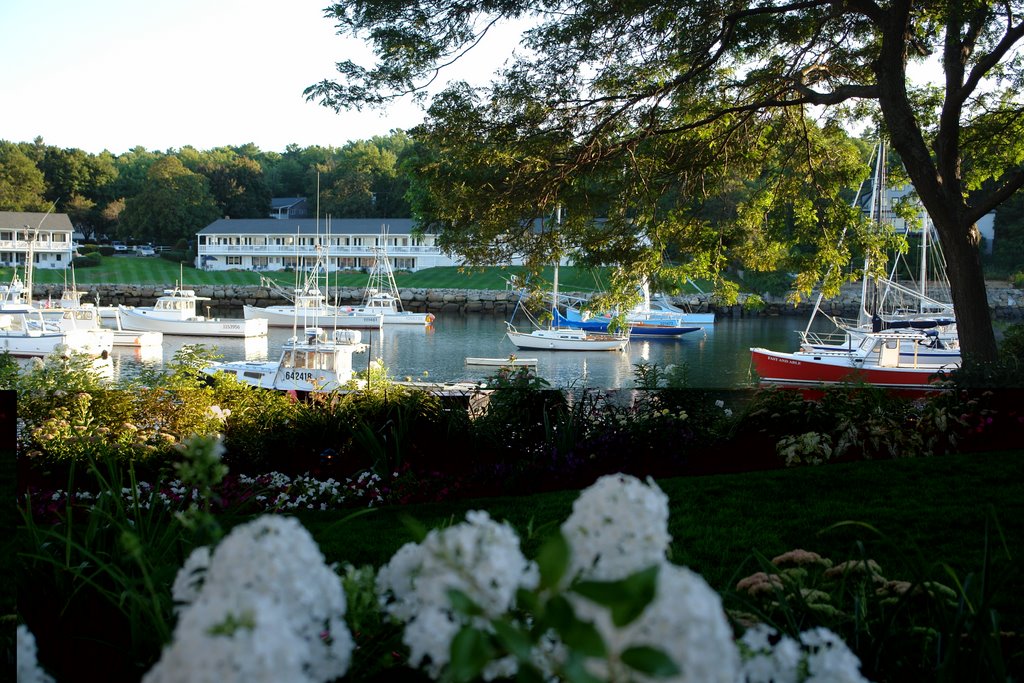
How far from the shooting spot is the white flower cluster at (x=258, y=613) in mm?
732

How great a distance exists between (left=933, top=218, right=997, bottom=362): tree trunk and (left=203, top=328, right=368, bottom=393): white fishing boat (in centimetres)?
457

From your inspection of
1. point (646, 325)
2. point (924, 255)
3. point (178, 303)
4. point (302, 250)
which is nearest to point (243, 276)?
point (178, 303)

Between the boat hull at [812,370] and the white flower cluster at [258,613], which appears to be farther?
the boat hull at [812,370]

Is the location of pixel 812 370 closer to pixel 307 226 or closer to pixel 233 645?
pixel 307 226

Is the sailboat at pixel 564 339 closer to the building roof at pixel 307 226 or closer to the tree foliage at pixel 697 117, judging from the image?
the tree foliage at pixel 697 117

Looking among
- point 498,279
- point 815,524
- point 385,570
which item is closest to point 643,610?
point 385,570

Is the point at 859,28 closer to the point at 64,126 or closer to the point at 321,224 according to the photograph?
the point at 321,224

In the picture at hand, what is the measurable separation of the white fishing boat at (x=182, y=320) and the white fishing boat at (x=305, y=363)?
0.28 meters

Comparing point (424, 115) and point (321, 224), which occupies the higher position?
point (424, 115)

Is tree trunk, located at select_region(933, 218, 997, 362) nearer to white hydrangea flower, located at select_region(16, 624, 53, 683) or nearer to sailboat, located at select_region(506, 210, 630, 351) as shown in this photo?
sailboat, located at select_region(506, 210, 630, 351)

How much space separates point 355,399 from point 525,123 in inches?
84.4

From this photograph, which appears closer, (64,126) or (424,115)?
(64,126)

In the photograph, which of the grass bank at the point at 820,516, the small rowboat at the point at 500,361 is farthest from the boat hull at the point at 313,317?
the grass bank at the point at 820,516

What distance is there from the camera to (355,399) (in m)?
5.50
